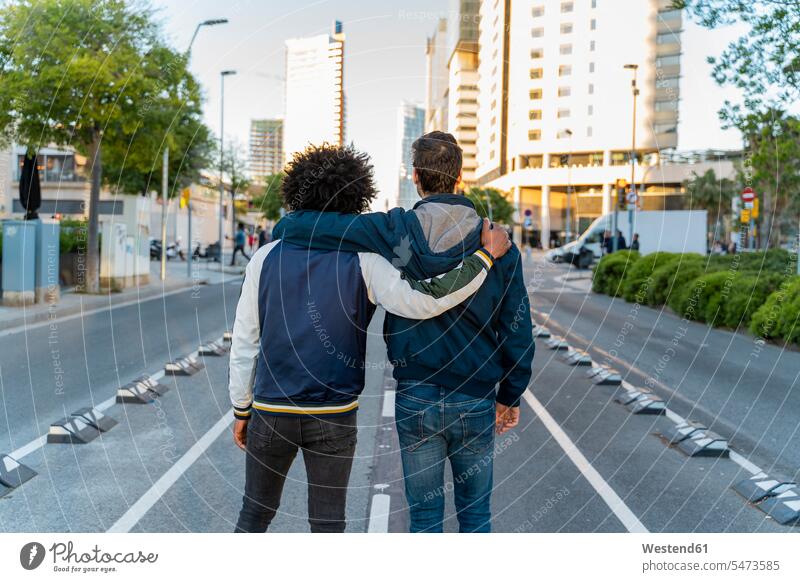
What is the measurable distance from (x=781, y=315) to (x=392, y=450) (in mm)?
9556

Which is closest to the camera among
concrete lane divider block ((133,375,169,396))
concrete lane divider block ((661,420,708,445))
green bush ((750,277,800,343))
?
concrete lane divider block ((661,420,708,445))

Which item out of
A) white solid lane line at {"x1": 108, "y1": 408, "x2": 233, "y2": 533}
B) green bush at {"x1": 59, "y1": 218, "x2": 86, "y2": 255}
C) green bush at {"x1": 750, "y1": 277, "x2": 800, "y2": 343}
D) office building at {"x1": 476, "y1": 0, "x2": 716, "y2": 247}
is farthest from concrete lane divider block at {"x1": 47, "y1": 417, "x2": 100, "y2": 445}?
green bush at {"x1": 59, "y1": 218, "x2": 86, "y2": 255}

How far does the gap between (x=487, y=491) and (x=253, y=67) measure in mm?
3674

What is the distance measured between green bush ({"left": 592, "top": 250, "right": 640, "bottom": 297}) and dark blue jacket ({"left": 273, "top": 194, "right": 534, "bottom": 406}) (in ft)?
69.7

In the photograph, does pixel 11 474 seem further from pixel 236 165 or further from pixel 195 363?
pixel 236 165

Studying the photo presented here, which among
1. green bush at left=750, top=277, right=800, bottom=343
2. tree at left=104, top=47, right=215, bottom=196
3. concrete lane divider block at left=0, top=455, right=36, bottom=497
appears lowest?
concrete lane divider block at left=0, top=455, right=36, bottom=497

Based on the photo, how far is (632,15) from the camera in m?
9.48

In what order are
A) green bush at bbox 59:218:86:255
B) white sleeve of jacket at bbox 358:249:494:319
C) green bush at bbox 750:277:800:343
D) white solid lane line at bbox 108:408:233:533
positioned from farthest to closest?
green bush at bbox 59:218:86:255 → green bush at bbox 750:277:800:343 → white solid lane line at bbox 108:408:233:533 → white sleeve of jacket at bbox 358:249:494:319

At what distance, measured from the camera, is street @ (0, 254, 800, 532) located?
5242 mm

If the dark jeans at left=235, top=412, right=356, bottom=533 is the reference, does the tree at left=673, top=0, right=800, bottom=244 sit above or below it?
above

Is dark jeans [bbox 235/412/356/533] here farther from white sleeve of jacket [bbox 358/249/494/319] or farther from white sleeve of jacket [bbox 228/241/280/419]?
white sleeve of jacket [bbox 358/249/494/319]

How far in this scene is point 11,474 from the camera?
5.78 m

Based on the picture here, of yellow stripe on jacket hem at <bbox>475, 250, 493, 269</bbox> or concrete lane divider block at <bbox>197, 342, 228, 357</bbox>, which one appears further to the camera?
concrete lane divider block at <bbox>197, 342, 228, 357</bbox>
